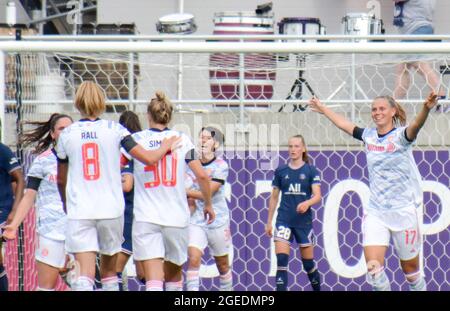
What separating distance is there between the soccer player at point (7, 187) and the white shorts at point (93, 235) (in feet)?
2.28

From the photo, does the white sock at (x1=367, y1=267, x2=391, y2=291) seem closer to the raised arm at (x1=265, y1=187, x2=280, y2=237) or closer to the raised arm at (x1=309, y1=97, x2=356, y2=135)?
the raised arm at (x1=309, y1=97, x2=356, y2=135)

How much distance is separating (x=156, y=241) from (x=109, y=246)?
0.40 m

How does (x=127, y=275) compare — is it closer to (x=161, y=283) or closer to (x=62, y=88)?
(x=62, y=88)

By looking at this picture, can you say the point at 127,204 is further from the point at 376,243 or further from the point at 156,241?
the point at 376,243

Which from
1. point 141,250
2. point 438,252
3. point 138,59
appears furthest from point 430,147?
point 141,250

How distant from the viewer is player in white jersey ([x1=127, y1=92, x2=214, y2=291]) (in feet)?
34.7

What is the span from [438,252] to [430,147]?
1.01 meters

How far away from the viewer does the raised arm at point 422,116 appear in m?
10.4

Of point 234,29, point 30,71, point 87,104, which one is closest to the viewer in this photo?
point 87,104

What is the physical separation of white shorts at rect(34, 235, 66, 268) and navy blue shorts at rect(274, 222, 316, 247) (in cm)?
268

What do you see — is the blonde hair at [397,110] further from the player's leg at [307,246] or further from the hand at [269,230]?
the player's leg at [307,246]

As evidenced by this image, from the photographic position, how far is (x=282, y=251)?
13.4 metres

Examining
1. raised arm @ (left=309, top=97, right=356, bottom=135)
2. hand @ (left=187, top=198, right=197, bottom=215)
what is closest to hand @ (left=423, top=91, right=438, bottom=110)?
raised arm @ (left=309, top=97, right=356, bottom=135)

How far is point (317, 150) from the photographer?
14.0 m
